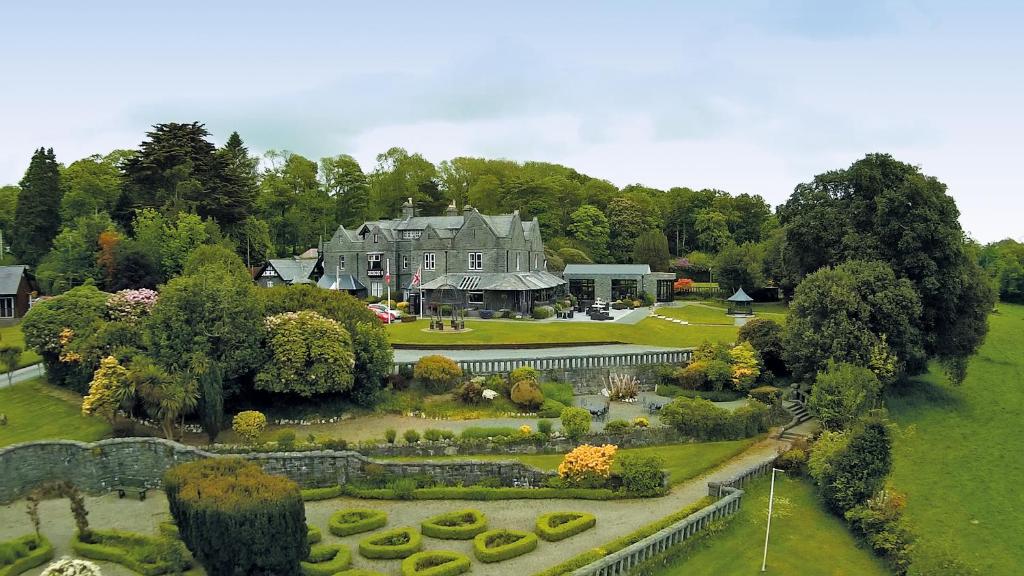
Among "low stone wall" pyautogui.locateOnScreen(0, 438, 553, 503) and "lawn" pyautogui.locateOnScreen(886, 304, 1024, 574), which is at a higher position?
"low stone wall" pyautogui.locateOnScreen(0, 438, 553, 503)

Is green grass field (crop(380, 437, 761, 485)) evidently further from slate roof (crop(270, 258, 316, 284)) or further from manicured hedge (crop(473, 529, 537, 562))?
slate roof (crop(270, 258, 316, 284))

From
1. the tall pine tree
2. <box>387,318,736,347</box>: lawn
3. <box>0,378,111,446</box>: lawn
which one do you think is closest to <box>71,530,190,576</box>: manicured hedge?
<box>0,378,111,446</box>: lawn

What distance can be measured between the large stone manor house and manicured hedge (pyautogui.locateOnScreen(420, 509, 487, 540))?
112 feet

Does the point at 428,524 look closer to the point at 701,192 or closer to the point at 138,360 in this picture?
the point at 138,360

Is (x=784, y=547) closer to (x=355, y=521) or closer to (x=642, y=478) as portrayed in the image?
(x=642, y=478)

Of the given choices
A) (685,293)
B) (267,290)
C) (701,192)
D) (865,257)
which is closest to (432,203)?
(685,293)

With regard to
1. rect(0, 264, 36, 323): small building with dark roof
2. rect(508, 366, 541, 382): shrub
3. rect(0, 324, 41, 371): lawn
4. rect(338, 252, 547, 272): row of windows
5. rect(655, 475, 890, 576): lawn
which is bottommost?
rect(655, 475, 890, 576): lawn

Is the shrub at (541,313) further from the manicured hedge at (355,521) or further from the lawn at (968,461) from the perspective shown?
the manicured hedge at (355,521)

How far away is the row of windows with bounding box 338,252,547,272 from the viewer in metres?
60.2

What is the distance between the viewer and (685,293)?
259ft

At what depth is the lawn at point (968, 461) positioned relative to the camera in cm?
2208

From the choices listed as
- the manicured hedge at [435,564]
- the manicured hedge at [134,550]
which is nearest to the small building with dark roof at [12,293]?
the manicured hedge at [134,550]

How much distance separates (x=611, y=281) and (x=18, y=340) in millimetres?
50291

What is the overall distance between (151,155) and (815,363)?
200ft
